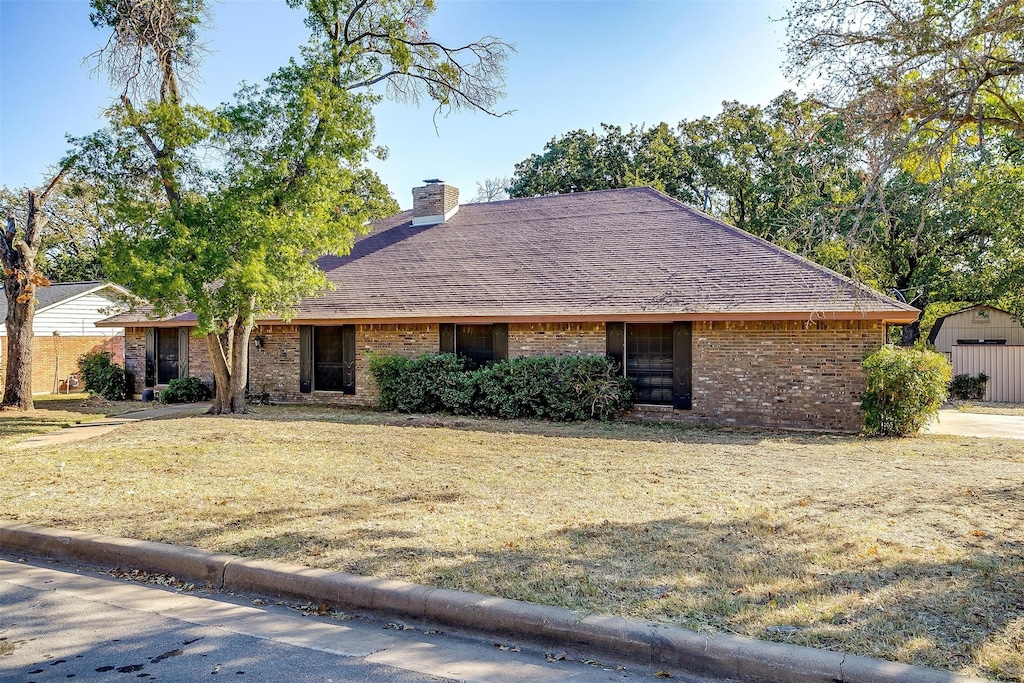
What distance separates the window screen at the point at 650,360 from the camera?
14.1m

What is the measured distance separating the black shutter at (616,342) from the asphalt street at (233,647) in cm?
1037

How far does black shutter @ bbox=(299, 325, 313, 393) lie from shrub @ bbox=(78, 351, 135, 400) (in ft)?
19.3

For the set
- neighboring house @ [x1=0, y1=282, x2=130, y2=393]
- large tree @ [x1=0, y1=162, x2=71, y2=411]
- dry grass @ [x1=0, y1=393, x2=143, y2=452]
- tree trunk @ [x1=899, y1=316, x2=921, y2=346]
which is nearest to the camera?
dry grass @ [x1=0, y1=393, x2=143, y2=452]

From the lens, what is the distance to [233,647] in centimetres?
406

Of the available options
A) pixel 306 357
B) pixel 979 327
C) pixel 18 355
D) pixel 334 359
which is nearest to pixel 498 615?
pixel 334 359

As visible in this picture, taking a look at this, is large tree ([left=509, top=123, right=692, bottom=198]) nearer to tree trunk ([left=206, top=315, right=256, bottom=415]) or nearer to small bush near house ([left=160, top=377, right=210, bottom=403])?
small bush near house ([left=160, top=377, right=210, bottom=403])

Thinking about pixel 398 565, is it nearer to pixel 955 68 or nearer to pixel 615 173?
pixel 955 68

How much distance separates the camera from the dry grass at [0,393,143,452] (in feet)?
42.0

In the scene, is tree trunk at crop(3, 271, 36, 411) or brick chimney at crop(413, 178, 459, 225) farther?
brick chimney at crop(413, 178, 459, 225)

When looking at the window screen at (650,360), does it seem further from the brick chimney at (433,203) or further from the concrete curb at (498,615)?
the concrete curb at (498,615)

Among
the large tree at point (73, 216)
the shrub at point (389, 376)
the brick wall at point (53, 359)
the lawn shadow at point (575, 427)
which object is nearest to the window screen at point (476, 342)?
the shrub at point (389, 376)

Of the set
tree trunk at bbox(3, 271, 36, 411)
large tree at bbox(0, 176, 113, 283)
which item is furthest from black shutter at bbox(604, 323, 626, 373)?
tree trunk at bbox(3, 271, 36, 411)

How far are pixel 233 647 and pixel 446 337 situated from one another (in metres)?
12.0

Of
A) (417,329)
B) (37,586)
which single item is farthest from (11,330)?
(37,586)
